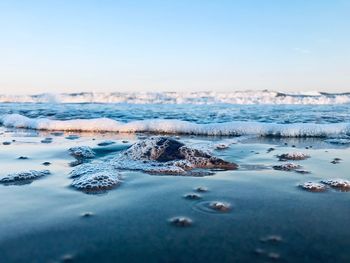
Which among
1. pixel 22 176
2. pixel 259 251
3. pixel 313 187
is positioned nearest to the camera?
pixel 259 251

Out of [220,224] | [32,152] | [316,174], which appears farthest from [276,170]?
[32,152]

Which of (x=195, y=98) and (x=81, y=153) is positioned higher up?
(x=195, y=98)

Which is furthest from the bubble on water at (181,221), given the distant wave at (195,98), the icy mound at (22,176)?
the distant wave at (195,98)

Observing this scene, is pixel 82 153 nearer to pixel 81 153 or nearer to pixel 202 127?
pixel 81 153

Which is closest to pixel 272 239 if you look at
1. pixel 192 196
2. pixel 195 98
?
pixel 192 196

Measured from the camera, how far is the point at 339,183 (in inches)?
144

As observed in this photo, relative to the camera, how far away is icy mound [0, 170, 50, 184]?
3.95m

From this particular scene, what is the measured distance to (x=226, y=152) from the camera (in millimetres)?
5941

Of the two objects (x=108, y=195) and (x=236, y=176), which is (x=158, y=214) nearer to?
(x=108, y=195)

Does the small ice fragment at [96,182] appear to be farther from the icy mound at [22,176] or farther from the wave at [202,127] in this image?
the wave at [202,127]

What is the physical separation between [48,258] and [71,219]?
0.61 metres

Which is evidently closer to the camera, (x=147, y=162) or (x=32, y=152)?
(x=147, y=162)

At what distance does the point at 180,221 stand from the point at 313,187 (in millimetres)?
1542

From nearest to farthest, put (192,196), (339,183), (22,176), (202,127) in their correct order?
(192,196) < (339,183) < (22,176) < (202,127)
